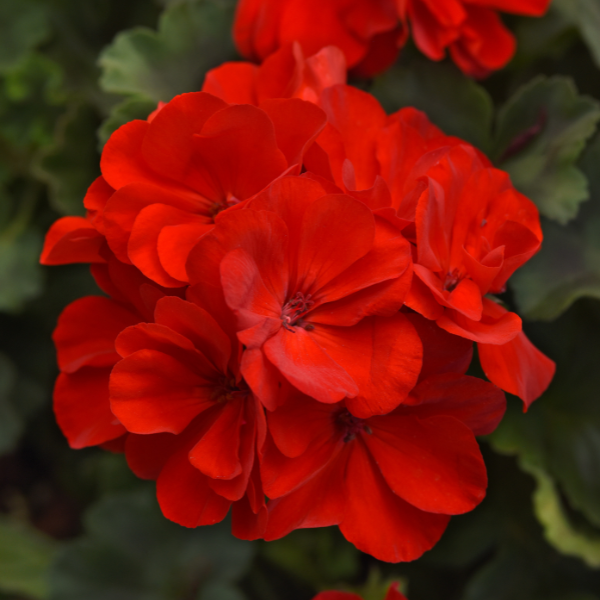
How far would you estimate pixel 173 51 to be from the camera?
0.97 metres

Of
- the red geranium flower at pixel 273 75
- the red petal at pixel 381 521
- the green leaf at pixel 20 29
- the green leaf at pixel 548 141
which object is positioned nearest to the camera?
the red petal at pixel 381 521

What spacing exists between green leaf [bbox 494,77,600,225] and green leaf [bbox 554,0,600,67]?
0.13m

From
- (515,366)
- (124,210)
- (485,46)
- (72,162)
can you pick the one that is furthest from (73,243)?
(485,46)

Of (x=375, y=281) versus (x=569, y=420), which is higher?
(x=375, y=281)

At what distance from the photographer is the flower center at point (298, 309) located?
0.53 m

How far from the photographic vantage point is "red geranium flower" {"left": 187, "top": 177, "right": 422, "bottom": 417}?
1.53 feet

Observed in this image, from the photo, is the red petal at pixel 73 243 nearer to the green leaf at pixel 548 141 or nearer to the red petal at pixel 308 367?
the red petal at pixel 308 367

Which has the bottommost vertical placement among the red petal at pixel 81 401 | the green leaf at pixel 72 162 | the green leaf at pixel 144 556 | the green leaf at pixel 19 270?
the green leaf at pixel 144 556

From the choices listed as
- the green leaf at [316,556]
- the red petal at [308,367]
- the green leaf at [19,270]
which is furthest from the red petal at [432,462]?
the green leaf at [19,270]

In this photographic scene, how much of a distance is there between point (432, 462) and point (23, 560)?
1.00 m

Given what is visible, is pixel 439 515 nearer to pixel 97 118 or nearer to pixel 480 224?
pixel 480 224

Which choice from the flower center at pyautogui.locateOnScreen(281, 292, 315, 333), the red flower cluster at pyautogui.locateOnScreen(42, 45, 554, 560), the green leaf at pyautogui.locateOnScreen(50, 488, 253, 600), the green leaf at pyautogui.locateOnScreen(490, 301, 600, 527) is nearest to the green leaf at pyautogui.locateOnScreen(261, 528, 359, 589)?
the green leaf at pyautogui.locateOnScreen(50, 488, 253, 600)

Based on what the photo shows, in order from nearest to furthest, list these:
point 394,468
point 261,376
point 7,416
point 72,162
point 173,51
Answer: point 261,376, point 394,468, point 173,51, point 72,162, point 7,416

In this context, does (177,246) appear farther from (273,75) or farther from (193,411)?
(273,75)
